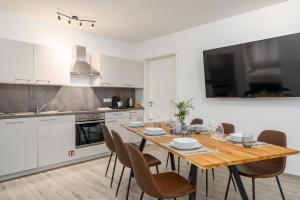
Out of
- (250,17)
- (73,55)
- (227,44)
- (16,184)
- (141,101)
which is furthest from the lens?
(141,101)

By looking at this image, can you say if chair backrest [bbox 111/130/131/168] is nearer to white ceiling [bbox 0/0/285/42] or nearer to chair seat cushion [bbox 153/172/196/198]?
chair seat cushion [bbox 153/172/196/198]

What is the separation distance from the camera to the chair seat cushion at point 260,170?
2.03m

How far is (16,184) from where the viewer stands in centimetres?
303

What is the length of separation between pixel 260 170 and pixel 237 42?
233 cm

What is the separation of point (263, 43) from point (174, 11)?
4.82ft

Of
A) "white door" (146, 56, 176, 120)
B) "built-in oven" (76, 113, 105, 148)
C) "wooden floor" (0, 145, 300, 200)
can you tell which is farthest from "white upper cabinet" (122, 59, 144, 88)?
"wooden floor" (0, 145, 300, 200)

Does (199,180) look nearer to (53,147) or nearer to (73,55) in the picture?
(53,147)

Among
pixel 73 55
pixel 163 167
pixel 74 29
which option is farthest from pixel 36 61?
Answer: pixel 163 167

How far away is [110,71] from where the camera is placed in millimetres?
4762

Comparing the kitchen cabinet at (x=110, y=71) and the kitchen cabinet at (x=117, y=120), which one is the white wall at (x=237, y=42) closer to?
the kitchen cabinet at (x=110, y=71)

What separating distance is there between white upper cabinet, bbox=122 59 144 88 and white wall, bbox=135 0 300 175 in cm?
63

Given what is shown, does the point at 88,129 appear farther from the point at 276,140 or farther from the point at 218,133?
the point at 276,140

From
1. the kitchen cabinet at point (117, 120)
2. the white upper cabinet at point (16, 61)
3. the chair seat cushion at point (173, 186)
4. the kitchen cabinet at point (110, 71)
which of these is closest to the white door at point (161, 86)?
the kitchen cabinet at point (117, 120)

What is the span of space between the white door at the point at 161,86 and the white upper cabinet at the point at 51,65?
2.06 m
